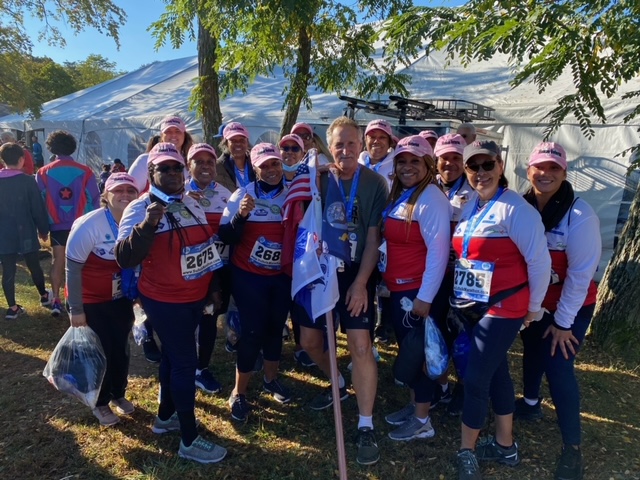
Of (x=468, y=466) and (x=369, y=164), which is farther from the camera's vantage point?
(x=369, y=164)

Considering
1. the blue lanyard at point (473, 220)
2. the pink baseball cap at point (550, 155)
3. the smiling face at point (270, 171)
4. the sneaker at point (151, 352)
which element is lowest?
the sneaker at point (151, 352)

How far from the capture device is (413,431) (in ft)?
10.5

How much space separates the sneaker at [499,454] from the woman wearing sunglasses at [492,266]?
0.77 ft

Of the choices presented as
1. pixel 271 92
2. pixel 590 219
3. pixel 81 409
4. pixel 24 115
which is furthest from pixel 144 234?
pixel 24 115

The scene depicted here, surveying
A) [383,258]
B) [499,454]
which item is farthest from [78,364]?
[499,454]

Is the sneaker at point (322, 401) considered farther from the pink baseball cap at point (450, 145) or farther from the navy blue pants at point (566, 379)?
the pink baseball cap at point (450, 145)

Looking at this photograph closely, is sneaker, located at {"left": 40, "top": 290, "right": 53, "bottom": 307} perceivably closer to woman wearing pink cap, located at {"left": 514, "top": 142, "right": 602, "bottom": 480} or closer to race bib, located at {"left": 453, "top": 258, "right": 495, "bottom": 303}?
race bib, located at {"left": 453, "top": 258, "right": 495, "bottom": 303}

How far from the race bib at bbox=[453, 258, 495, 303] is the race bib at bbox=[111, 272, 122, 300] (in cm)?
218

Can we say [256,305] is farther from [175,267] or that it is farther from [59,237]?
[59,237]

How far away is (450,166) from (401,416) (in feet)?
6.33

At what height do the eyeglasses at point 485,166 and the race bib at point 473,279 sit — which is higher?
the eyeglasses at point 485,166

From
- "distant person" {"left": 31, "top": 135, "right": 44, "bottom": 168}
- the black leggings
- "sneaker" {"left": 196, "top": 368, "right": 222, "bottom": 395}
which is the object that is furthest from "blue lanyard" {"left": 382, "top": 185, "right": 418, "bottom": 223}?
"distant person" {"left": 31, "top": 135, "right": 44, "bottom": 168}

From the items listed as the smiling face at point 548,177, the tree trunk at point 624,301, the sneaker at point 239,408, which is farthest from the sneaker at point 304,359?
the tree trunk at point 624,301

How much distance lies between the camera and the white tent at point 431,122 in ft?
25.4
